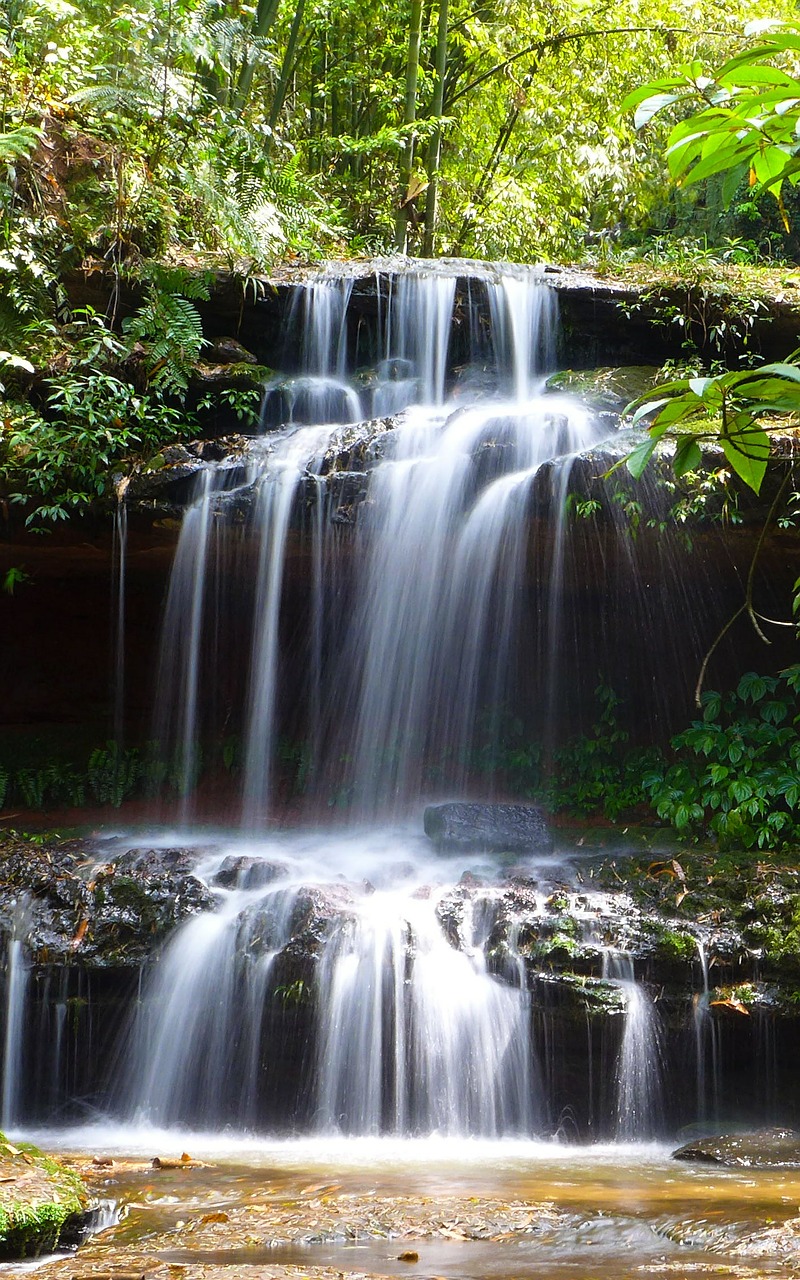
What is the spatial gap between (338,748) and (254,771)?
2.61ft

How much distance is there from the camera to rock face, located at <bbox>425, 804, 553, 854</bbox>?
26.1ft

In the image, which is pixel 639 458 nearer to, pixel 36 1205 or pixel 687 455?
pixel 687 455

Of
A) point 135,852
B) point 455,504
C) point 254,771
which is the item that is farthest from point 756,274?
point 135,852

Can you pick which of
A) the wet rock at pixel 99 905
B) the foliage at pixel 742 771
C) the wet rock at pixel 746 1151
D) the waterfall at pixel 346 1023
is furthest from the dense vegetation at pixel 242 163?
the wet rock at pixel 746 1151

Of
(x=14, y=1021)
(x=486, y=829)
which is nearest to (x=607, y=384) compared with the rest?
(x=486, y=829)

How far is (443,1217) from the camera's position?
3949 millimetres

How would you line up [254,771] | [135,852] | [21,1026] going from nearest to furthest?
[21,1026], [135,852], [254,771]

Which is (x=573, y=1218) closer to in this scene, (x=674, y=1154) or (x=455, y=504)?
(x=674, y=1154)

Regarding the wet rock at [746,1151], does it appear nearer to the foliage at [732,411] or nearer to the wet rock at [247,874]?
the wet rock at [247,874]

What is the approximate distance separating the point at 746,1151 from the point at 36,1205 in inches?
134

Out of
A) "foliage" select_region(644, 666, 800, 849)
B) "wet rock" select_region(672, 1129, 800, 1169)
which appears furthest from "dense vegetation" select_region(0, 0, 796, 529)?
"wet rock" select_region(672, 1129, 800, 1169)

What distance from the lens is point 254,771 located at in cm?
948

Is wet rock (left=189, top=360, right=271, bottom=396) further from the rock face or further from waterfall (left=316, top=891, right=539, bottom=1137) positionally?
waterfall (left=316, top=891, right=539, bottom=1137)

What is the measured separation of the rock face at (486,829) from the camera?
7.97m
